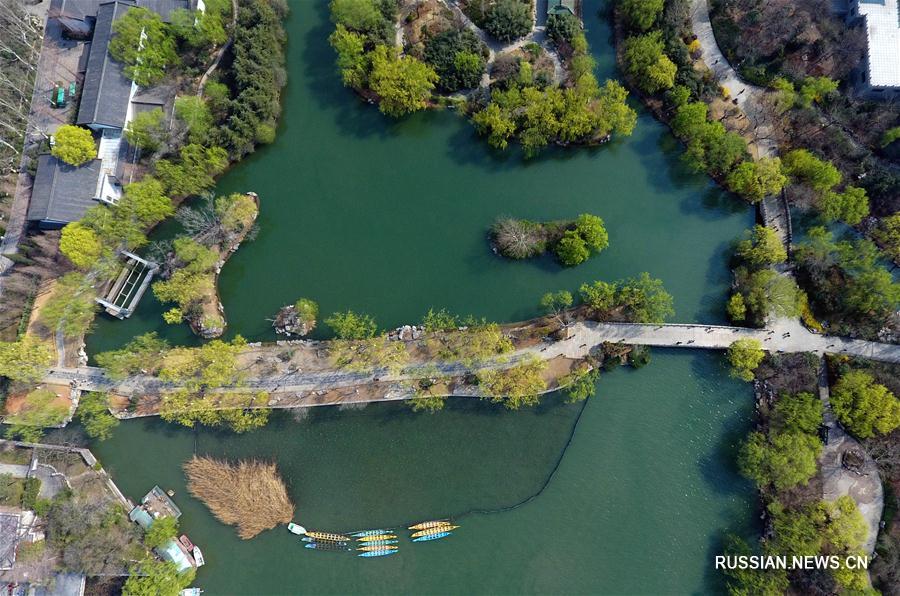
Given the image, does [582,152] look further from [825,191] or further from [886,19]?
[886,19]

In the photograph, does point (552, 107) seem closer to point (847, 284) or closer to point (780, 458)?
point (847, 284)

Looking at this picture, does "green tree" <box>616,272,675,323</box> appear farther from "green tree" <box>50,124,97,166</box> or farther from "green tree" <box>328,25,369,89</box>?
"green tree" <box>50,124,97,166</box>

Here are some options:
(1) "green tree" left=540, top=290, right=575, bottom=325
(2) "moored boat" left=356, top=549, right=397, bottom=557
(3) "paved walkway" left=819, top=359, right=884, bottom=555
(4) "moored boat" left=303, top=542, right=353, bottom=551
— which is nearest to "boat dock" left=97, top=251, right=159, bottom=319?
(4) "moored boat" left=303, top=542, right=353, bottom=551

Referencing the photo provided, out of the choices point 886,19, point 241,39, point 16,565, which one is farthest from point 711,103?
point 16,565

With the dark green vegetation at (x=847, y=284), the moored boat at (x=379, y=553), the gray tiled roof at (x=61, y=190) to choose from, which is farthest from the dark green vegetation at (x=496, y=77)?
the moored boat at (x=379, y=553)

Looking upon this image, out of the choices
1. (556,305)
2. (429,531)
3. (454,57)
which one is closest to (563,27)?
(454,57)

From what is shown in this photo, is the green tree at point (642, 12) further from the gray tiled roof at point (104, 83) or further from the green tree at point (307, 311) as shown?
the gray tiled roof at point (104, 83)
